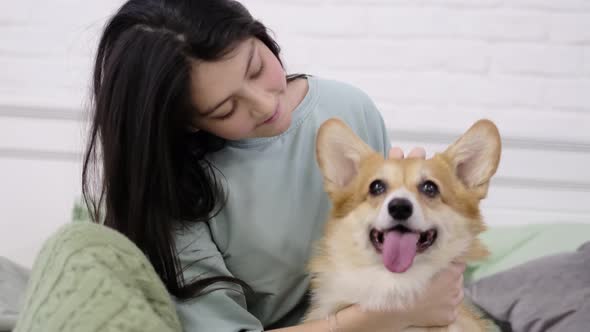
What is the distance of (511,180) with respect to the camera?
223 centimetres

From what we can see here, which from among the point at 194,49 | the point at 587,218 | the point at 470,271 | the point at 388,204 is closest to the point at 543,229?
the point at 470,271

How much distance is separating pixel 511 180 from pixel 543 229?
1.11ft

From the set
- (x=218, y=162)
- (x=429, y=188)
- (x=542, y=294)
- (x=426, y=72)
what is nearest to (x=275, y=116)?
(x=218, y=162)

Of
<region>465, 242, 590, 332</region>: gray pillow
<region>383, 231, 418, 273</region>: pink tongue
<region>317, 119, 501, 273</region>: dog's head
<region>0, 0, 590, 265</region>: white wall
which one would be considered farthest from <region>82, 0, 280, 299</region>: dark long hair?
<region>0, 0, 590, 265</region>: white wall

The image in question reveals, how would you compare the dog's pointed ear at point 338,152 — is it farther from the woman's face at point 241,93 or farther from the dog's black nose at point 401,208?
the dog's black nose at point 401,208

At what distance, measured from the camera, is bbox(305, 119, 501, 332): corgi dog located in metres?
1.17

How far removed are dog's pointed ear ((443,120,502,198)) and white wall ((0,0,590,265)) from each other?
898 millimetres

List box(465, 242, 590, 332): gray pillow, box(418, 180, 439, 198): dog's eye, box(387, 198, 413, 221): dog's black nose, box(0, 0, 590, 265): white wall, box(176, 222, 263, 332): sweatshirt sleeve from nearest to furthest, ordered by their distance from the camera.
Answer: box(387, 198, 413, 221): dog's black nose, box(418, 180, 439, 198): dog's eye, box(176, 222, 263, 332): sweatshirt sleeve, box(465, 242, 590, 332): gray pillow, box(0, 0, 590, 265): white wall

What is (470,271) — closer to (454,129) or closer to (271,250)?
(454,129)

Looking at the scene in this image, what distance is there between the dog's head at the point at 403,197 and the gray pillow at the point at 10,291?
0.78 m

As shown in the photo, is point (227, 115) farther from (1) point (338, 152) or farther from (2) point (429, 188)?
(2) point (429, 188)

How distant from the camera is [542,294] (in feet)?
5.14

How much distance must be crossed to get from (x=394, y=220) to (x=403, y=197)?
0.14 ft

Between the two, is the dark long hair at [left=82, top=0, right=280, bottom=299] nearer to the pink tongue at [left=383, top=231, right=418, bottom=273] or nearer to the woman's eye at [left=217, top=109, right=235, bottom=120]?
the woman's eye at [left=217, top=109, right=235, bottom=120]
